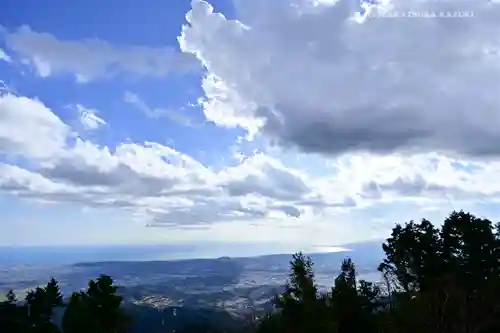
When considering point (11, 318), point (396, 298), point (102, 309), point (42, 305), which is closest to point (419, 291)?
point (396, 298)

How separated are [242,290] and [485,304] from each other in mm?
161190

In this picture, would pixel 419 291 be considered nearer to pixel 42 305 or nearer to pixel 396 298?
pixel 396 298

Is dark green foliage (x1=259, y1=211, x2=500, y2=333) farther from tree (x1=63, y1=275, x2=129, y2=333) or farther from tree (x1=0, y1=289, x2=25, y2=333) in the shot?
tree (x1=0, y1=289, x2=25, y2=333)

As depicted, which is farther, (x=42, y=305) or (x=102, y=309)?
(x=42, y=305)

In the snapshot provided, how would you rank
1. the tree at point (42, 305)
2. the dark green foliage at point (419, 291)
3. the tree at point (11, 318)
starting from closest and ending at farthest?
the dark green foliage at point (419, 291), the tree at point (11, 318), the tree at point (42, 305)

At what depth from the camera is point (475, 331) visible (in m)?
30.5

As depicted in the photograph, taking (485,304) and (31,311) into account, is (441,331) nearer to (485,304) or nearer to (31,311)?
(485,304)

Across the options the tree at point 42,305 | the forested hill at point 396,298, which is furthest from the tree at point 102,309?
the tree at point 42,305

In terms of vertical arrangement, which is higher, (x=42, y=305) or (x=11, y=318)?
(x=42, y=305)

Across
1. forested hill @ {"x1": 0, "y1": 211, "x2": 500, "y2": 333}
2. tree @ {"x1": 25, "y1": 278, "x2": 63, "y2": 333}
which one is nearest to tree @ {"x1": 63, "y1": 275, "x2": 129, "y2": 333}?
forested hill @ {"x1": 0, "y1": 211, "x2": 500, "y2": 333}

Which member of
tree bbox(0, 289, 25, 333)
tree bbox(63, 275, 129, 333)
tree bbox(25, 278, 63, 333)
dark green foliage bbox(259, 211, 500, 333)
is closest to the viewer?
dark green foliage bbox(259, 211, 500, 333)

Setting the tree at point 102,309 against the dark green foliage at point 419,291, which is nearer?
the dark green foliage at point 419,291

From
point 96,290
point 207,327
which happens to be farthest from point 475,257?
point 207,327

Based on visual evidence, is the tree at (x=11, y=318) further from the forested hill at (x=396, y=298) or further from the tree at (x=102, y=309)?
the tree at (x=102, y=309)
